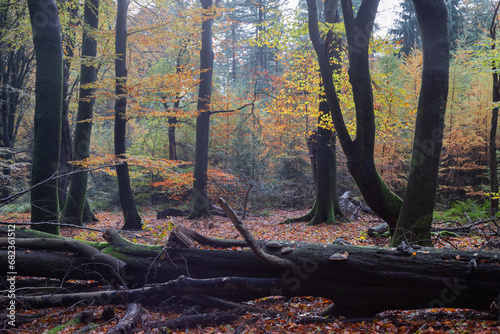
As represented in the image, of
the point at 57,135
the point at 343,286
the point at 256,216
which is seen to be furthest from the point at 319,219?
the point at 57,135

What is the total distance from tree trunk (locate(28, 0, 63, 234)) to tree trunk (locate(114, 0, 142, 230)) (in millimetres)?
3794

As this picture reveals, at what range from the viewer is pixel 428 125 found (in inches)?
226

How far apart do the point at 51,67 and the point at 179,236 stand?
185 inches

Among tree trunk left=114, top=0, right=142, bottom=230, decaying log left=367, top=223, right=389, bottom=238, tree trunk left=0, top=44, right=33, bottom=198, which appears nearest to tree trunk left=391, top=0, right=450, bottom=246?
decaying log left=367, top=223, right=389, bottom=238

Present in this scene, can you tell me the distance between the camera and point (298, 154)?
19969mm

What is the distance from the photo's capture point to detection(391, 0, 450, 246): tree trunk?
18.4 feet

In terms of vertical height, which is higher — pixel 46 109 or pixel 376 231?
pixel 46 109

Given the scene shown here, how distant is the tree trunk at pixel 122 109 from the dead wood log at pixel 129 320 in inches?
278

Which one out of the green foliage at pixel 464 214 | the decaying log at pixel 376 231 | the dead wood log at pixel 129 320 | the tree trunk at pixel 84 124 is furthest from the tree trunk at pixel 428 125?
the tree trunk at pixel 84 124

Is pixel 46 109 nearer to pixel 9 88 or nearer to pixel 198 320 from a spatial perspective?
pixel 198 320

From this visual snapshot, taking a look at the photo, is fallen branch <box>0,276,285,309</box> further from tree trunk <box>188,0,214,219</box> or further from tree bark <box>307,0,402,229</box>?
tree trunk <box>188,0,214,219</box>

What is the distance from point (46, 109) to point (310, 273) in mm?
6087

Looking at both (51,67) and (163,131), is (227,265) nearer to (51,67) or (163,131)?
(51,67)

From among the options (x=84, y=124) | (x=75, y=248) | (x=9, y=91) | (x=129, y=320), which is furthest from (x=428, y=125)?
(x=9, y=91)
